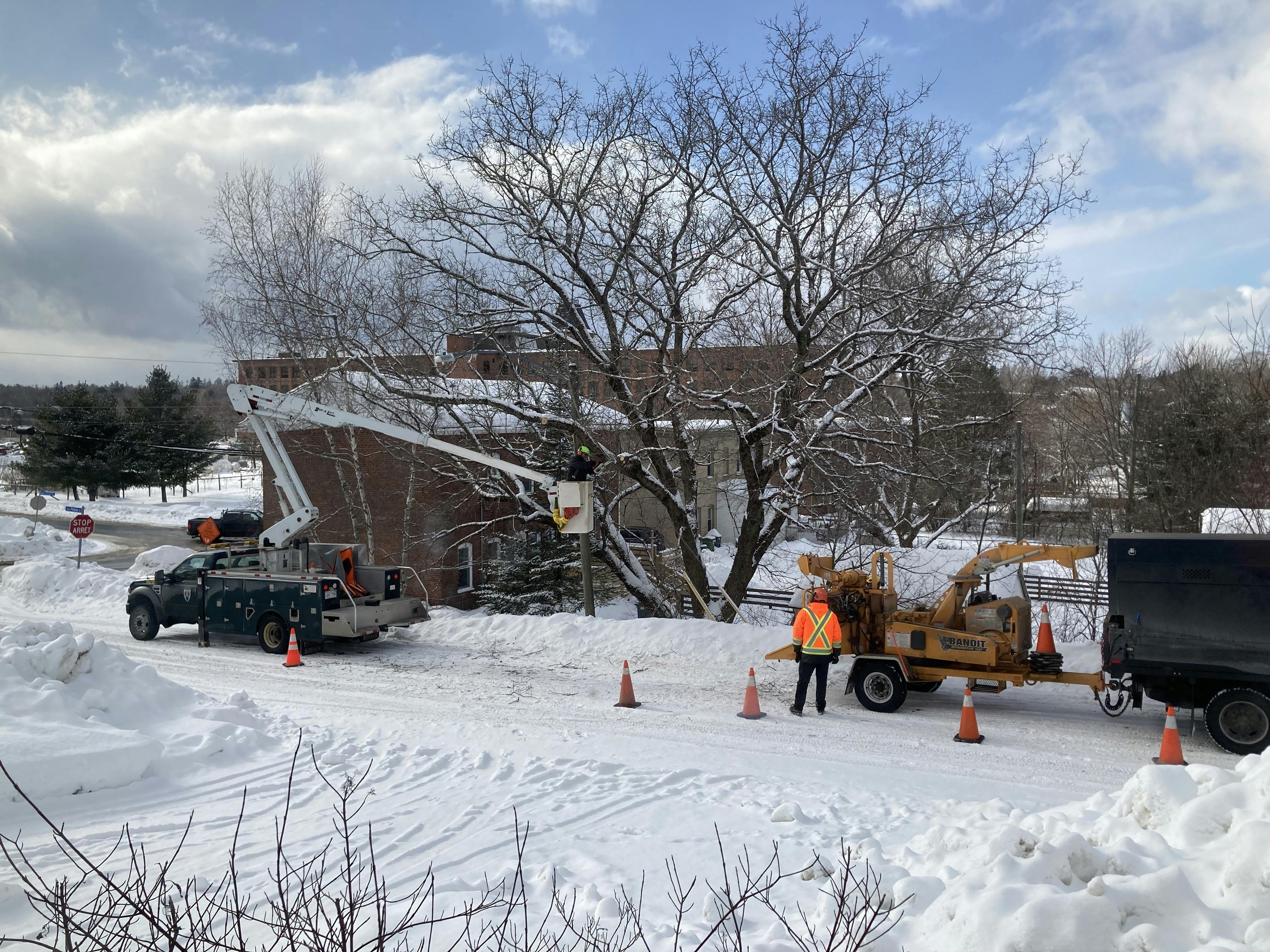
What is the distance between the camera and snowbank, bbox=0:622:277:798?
771cm

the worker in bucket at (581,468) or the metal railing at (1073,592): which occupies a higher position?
the worker in bucket at (581,468)

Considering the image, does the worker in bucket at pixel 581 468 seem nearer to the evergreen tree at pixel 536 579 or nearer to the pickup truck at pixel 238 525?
the evergreen tree at pixel 536 579

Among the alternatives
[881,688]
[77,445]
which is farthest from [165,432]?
[881,688]

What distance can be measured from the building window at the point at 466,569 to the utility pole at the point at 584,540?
34.2 ft

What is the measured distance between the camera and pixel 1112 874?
4977 millimetres

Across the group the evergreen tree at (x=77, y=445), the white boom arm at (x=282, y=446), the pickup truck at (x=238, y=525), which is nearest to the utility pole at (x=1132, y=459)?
the white boom arm at (x=282, y=446)

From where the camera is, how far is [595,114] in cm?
1884

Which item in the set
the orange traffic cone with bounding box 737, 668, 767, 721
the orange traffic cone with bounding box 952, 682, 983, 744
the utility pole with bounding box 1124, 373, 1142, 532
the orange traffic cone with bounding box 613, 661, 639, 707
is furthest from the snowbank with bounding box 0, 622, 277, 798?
the utility pole with bounding box 1124, 373, 1142, 532

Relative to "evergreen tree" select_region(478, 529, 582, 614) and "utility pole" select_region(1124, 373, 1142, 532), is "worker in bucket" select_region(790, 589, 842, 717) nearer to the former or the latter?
"evergreen tree" select_region(478, 529, 582, 614)

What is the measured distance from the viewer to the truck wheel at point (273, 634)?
629 inches

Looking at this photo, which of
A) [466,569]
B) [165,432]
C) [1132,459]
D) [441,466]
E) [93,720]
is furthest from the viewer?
[165,432]

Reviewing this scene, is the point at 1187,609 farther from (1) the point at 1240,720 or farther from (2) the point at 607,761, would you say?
(2) the point at 607,761

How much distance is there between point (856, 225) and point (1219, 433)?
18.6m

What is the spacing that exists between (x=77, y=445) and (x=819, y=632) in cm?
5863
